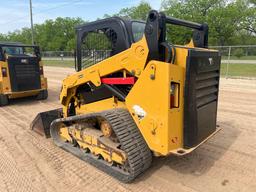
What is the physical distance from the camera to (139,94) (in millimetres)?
3238

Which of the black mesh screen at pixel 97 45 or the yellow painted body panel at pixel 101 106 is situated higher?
the black mesh screen at pixel 97 45

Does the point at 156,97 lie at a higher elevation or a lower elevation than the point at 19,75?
higher

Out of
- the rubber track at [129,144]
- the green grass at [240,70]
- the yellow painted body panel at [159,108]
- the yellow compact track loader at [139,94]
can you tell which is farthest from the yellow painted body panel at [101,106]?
the green grass at [240,70]

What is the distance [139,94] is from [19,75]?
638 centimetres

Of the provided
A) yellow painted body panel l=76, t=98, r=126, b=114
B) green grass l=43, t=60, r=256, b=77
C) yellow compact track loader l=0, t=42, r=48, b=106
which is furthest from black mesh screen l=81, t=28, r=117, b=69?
green grass l=43, t=60, r=256, b=77

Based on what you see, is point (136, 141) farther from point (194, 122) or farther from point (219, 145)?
point (219, 145)

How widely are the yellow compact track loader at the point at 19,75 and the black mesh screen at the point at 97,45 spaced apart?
480cm

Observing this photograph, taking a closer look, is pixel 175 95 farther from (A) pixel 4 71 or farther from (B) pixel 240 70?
(B) pixel 240 70

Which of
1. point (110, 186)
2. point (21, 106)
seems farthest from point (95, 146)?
point (21, 106)

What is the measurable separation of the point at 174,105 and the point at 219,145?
6.87 ft

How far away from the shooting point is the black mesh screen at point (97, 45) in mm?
3858

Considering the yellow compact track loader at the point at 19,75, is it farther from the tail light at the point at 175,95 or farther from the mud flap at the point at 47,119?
the tail light at the point at 175,95

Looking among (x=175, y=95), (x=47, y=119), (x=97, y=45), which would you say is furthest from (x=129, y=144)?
(x=47, y=119)

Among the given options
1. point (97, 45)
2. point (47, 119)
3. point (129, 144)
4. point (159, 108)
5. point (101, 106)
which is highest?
point (97, 45)
